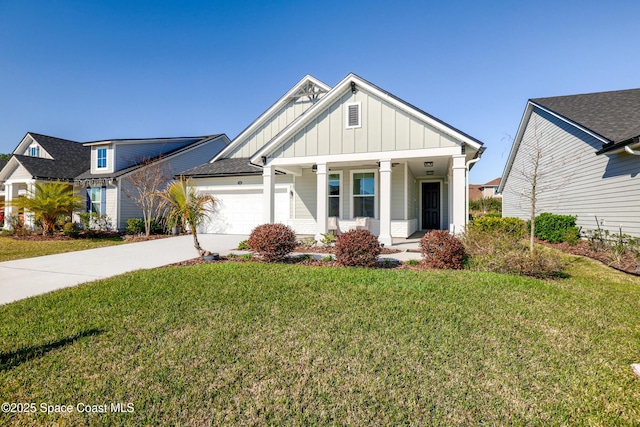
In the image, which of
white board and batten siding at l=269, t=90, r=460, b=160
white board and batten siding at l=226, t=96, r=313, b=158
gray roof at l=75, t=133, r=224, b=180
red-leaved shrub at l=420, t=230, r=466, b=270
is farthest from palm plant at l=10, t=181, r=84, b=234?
red-leaved shrub at l=420, t=230, r=466, b=270

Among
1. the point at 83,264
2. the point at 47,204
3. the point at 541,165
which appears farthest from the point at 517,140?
the point at 47,204

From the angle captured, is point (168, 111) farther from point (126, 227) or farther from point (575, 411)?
point (575, 411)

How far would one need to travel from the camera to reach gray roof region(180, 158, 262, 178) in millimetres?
15227

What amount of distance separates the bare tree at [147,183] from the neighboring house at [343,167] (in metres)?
2.20

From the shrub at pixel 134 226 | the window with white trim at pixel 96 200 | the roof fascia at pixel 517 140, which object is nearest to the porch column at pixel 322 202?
the shrub at pixel 134 226

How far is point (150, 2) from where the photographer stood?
11039 mm

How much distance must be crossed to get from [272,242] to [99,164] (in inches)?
647

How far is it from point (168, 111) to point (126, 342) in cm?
1887

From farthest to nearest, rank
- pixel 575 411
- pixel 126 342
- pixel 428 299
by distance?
pixel 428 299 < pixel 126 342 < pixel 575 411

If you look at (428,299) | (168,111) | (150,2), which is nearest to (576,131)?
(428,299)

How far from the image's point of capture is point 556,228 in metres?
12.0

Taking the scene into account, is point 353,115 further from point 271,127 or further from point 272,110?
point 271,127

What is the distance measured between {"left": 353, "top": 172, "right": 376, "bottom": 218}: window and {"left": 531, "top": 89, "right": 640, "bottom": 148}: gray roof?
7.92 metres

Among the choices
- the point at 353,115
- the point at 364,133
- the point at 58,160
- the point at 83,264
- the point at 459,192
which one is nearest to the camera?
the point at 83,264
